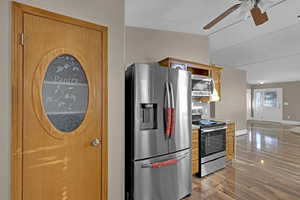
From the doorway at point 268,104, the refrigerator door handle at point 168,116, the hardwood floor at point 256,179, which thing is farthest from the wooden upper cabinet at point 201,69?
the doorway at point 268,104

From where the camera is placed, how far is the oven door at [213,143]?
2.94 meters

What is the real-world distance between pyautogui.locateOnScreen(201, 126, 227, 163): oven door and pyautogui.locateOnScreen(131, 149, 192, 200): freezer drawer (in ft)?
2.17

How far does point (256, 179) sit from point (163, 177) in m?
1.90

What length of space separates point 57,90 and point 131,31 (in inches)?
88.0

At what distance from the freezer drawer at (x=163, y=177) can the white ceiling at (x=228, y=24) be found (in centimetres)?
235

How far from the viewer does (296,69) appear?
7238mm

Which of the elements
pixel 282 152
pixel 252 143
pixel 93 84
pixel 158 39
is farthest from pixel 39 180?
pixel 252 143

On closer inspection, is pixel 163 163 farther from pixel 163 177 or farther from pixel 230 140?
pixel 230 140

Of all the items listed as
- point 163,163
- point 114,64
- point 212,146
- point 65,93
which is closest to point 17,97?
point 65,93

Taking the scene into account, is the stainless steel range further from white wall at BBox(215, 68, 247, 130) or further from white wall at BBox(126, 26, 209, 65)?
white wall at BBox(215, 68, 247, 130)

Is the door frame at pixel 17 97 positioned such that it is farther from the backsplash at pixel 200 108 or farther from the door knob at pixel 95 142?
the backsplash at pixel 200 108

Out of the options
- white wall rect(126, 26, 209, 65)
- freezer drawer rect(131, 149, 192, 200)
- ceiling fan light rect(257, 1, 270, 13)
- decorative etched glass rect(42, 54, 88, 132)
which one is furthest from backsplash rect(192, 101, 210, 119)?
decorative etched glass rect(42, 54, 88, 132)

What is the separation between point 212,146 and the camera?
3.08 m

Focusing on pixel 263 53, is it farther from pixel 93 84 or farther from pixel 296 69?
pixel 93 84
